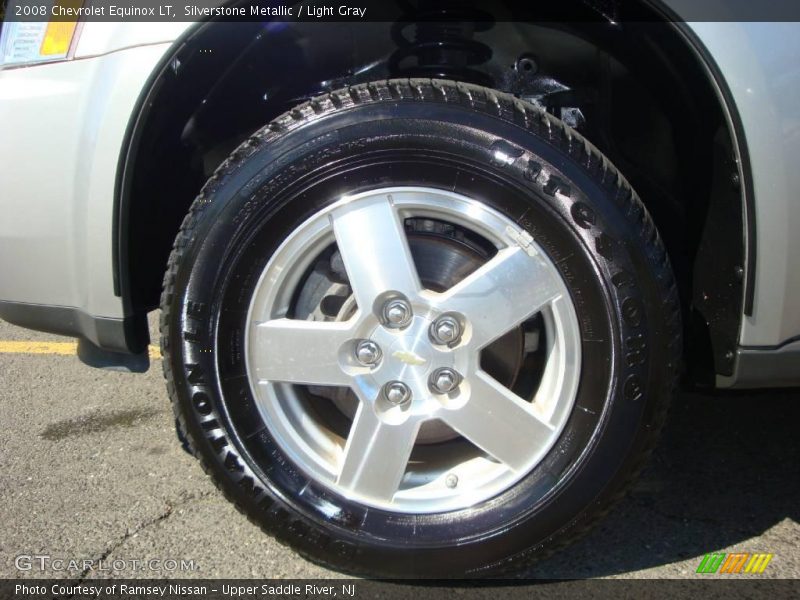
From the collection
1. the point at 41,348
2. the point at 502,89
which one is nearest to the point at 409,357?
the point at 502,89

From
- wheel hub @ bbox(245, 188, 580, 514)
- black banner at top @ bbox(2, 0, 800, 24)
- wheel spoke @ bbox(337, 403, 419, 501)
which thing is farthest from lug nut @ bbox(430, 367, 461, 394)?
black banner at top @ bbox(2, 0, 800, 24)

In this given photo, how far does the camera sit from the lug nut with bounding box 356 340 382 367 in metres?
1.81

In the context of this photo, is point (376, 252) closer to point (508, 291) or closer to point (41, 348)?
point (508, 291)

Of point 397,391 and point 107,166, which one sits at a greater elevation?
point 107,166

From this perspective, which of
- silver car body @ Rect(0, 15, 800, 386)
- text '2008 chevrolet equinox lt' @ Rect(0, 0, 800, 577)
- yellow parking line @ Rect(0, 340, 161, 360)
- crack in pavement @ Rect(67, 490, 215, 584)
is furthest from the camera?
yellow parking line @ Rect(0, 340, 161, 360)

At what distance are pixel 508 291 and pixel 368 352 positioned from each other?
0.37 meters

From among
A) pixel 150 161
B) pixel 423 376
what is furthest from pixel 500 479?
pixel 150 161

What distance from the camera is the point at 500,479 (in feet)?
6.13

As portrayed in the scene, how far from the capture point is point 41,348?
3688 mm

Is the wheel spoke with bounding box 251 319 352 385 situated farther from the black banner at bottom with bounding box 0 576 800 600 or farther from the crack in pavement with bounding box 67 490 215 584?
the crack in pavement with bounding box 67 490 215 584

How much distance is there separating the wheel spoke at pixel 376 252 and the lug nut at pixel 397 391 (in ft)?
0.68

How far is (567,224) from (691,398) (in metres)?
1.50

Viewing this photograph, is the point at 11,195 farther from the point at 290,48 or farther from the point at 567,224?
the point at 567,224

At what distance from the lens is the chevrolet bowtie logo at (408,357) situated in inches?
70.9
